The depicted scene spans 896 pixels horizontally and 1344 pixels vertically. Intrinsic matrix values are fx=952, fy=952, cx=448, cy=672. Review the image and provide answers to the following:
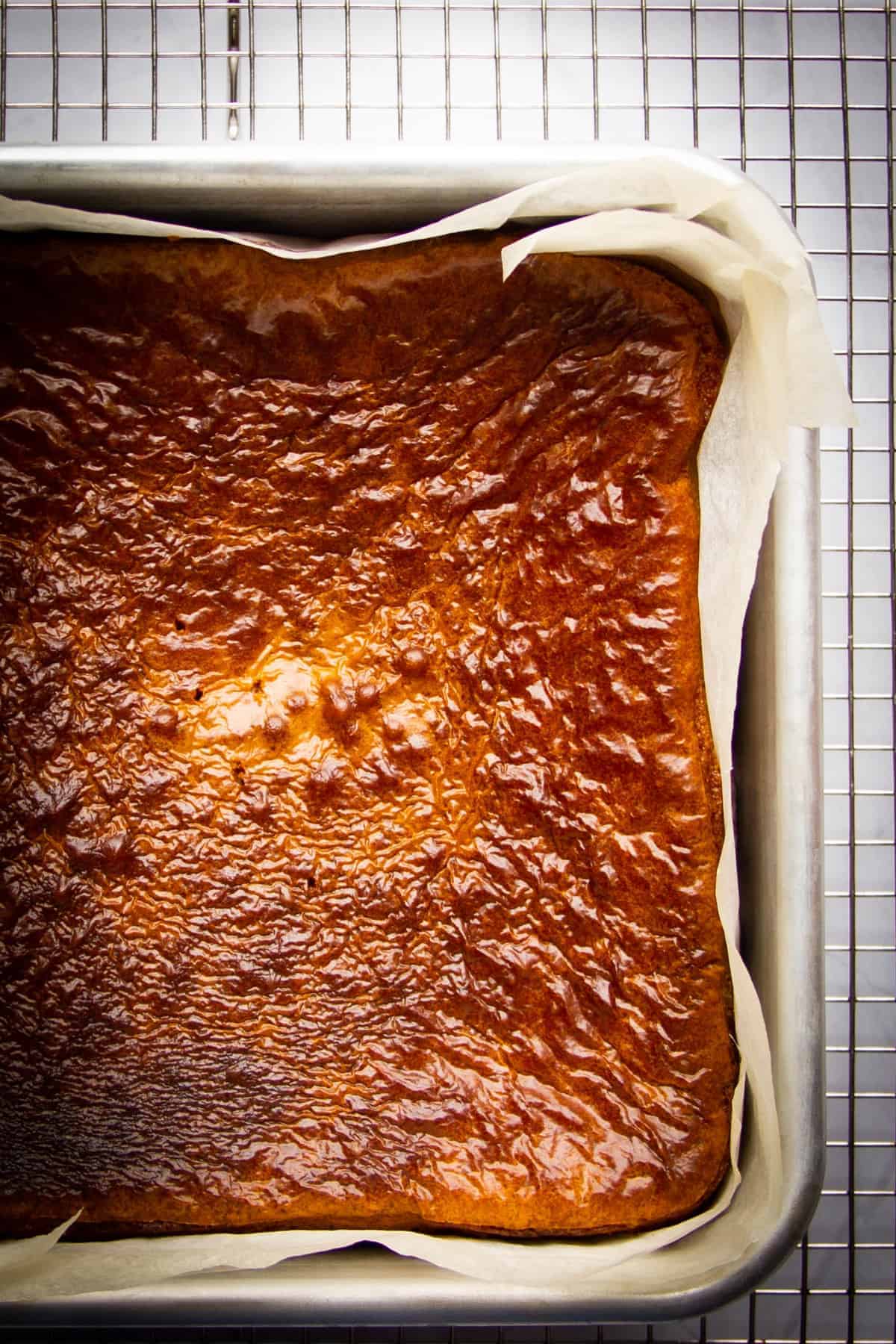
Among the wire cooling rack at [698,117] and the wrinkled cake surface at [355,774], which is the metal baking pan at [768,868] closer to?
the wrinkled cake surface at [355,774]

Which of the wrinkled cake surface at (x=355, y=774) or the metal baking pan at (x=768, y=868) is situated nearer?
the metal baking pan at (x=768, y=868)

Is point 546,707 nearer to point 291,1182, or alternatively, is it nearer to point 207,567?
point 207,567

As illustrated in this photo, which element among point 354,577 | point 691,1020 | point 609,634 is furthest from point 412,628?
point 691,1020

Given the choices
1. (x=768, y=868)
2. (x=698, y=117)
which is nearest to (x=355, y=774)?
(x=768, y=868)

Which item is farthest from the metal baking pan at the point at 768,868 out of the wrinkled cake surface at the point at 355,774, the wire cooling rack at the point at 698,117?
the wire cooling rack at the point at 698,117

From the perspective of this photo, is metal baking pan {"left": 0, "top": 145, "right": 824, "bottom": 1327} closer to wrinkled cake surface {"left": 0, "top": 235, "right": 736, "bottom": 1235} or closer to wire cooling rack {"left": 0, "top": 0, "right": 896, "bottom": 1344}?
wrinkled cake surface {"left": 0, "top": 235, "right": 736, "bottom": 1235}

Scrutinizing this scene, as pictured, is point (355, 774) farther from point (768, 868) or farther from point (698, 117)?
point (698, 117)
